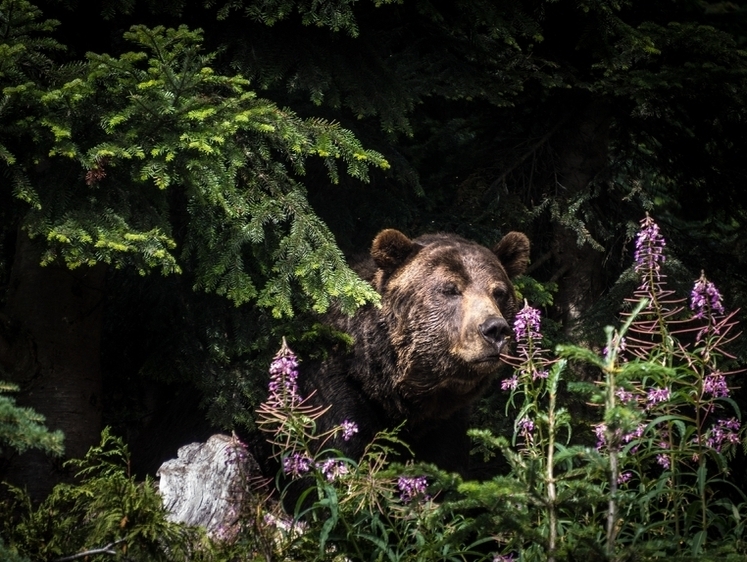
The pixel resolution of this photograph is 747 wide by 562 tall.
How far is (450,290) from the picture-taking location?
20.5 feet

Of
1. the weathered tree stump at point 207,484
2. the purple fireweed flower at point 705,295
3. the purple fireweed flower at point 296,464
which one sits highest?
the purple fireweed flower at point 705,295

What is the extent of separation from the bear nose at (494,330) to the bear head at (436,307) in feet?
0.56

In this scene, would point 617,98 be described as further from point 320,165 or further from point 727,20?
point 320,165

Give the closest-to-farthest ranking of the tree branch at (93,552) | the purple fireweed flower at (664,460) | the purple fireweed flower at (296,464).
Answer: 1. the tree branch at (93,552)
2. the purple fireweed flower at (664,460)
3. the purple fireweed flower at (296,464)

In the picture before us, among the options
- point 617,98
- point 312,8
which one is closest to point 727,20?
point 617,98

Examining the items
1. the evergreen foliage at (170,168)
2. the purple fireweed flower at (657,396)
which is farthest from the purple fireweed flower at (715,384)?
the evergreen foliage at (170,168)

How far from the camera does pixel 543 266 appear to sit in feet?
27.6

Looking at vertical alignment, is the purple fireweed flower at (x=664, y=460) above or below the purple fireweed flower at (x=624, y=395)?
below

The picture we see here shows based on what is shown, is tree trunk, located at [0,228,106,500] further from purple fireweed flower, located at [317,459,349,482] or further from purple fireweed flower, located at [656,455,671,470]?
purple fireweed flower, located at [656,455,671,470]

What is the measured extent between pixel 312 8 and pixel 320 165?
222 centimetres

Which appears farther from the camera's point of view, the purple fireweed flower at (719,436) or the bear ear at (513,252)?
the bear ear at (513,252)

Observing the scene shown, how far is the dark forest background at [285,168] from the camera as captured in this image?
4.82 m

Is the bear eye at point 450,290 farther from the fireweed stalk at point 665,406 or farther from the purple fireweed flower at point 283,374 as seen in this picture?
the purple fireweed flower at point 283,374

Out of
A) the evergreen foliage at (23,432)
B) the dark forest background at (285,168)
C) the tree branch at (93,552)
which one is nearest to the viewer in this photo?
the evergreen foliage at (23,432)
